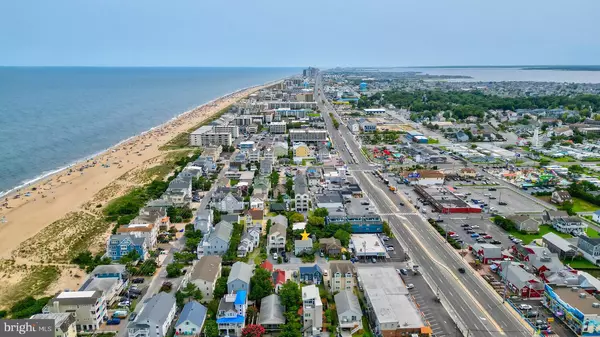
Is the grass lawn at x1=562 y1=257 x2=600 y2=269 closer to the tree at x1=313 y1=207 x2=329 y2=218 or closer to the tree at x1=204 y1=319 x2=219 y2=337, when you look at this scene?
the tree at x1=313 y1=207 x2=329 y2=218

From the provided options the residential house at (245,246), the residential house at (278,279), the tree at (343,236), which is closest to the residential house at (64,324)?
the residential house at (278,279)

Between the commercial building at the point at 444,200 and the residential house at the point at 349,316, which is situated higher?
the commercial building at the point at 444,200

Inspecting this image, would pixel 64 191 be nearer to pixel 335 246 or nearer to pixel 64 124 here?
pixel 335 246

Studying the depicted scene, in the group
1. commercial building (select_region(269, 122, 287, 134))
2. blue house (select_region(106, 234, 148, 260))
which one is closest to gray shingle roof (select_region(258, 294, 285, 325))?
blue house (select_region(106, 234, 148, 260))

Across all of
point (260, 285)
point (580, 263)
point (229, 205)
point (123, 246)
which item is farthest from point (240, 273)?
point (580, 263)

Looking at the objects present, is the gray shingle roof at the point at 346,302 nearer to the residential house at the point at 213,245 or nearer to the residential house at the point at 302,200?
the residential house at the point at 213,245

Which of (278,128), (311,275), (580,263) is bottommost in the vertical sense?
(580,263)
